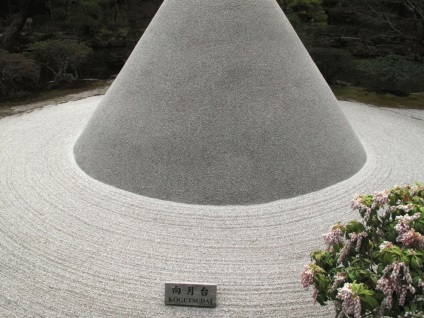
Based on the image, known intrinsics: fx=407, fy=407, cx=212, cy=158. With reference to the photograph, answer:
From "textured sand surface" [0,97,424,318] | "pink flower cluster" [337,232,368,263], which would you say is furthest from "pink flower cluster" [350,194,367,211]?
"textured sand surface" [0,97,424,318]

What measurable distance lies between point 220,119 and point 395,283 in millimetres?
5673

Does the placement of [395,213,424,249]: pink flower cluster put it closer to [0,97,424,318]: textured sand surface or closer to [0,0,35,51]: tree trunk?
[0,97,424,318]: textured sand surface

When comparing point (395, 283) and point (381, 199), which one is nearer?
point (395, 283)

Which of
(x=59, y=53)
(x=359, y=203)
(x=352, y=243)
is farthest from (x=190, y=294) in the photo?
(x=59, y=53)

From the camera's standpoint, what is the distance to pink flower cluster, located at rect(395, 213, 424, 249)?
329 cm

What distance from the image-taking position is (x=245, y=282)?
5.91 meters

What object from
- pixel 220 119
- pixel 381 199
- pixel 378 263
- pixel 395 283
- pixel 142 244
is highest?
pixel 381 199

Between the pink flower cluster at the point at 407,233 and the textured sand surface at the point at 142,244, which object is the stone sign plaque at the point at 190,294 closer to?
the textured sand surface at the point at 142,244

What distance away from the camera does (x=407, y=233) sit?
331cm

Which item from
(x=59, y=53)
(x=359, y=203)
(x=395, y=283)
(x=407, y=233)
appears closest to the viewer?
(x=395, y=283)

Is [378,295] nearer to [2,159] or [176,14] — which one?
[176,14]

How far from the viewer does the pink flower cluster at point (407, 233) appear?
10.8ft

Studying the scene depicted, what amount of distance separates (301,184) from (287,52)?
321 cm

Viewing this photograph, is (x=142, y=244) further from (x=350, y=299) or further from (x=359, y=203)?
(x=350, y=299)
